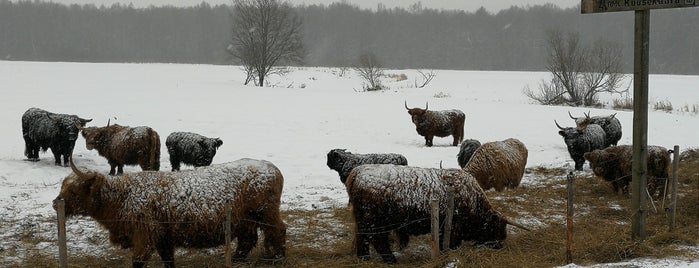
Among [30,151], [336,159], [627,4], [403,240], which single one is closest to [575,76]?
[336,159]

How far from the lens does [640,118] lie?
6.46 m

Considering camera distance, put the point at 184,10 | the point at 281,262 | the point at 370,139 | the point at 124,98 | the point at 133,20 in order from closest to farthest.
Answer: the point at 281,262 < the point at 370,139 < the point at 124,98 < the point at 133,20 < the point at 184,10

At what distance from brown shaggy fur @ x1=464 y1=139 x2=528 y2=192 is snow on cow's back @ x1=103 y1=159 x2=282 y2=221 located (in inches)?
157

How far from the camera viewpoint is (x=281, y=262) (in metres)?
6.59

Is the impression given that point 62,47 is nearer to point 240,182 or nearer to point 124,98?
point 124,98

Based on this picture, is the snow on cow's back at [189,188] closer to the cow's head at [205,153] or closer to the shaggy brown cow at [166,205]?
the shaggy brown cow at [166,205]

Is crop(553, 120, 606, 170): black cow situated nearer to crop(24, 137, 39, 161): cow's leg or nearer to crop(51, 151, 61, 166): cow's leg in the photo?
crop(51, 151, 61, 166): cow's leg

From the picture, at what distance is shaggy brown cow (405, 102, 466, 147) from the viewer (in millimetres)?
16719

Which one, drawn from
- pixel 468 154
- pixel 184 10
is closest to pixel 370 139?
pixel 468 154

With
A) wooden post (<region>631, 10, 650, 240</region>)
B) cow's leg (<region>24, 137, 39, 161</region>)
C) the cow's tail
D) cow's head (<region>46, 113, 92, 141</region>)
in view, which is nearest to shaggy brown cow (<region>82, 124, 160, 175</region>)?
the cow's tail

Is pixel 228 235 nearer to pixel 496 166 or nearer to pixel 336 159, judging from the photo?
pixel 336 159

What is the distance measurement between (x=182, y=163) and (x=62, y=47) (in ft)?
254

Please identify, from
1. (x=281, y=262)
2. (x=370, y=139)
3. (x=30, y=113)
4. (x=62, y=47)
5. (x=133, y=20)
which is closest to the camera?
(x=281, y=262)

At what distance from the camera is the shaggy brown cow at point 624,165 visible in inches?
372
